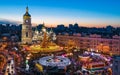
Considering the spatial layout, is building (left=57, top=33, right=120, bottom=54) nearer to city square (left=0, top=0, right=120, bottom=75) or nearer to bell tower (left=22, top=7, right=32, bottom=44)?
city square (left=0, top=0, right=120, bottom=75)

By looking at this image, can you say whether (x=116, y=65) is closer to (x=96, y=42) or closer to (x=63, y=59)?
(x=63, y=59)

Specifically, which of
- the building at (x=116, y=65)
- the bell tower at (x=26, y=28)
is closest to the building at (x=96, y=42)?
the bell tower at (x=26, y=28)

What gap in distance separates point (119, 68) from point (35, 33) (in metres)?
15.4

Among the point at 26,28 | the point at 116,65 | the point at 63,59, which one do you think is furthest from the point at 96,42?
the point at 116,65

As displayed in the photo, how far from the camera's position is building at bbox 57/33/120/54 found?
51.9 ft

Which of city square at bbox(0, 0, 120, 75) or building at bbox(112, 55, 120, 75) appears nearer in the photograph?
building at bbox(112, 55, 120, 75)

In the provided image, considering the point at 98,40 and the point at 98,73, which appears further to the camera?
the point at 98,40

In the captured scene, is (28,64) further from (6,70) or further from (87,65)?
(87,65)

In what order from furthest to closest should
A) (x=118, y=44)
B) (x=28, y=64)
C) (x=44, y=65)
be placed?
(x=118, y=44)
(x=28, y=64)
(x=44, y=65)

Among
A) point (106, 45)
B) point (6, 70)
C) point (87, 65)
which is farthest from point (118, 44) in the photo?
point (6, 70)

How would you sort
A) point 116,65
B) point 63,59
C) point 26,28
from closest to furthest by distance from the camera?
1. point 116,65
2. point 63,59
3. point 26,28

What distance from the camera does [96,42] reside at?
55.5 feet

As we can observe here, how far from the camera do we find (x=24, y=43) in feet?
55.0

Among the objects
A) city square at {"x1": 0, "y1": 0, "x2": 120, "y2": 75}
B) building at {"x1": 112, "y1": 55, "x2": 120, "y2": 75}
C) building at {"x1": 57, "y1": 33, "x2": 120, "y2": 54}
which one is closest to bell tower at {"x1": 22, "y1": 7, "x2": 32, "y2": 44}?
city square at {"x1": 0, "y1": 0, "x2": 120, "y2": 75}
